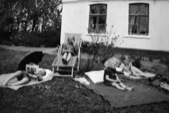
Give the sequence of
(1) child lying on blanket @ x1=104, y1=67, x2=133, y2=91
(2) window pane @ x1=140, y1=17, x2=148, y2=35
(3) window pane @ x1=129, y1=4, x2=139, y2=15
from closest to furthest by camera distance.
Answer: (1) child lying on blanket @ x1=104, y1=67, x2=133, y2=91 → (2) window pane @ x1=140, y1=17, x2=148, y2=35 → (3) window pane @ x1=129, y1=4, x2=139, y2=15

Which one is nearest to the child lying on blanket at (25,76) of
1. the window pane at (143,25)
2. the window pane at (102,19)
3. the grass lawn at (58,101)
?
the grass lawn at (58,101)

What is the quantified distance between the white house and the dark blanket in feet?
15.7

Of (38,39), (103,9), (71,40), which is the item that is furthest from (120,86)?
(38,39)

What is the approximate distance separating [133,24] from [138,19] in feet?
1.37

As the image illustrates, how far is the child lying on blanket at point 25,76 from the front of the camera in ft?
13.9

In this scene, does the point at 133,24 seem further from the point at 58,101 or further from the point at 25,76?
the point at 58,101

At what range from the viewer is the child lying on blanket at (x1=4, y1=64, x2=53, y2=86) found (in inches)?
166

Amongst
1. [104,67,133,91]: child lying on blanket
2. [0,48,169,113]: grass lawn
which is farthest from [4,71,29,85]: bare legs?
[104,67,133,91]: child lying on blanket

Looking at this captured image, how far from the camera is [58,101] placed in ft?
11.3

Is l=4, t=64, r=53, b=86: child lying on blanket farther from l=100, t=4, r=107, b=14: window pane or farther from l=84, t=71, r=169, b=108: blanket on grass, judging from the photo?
l=100, t=4, r=107, b=14: window pane

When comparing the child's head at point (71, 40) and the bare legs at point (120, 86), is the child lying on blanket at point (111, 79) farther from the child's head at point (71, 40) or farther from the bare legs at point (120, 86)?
the child's head at point (71, 40)

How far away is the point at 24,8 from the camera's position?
61.8 ft

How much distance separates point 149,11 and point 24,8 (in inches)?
569

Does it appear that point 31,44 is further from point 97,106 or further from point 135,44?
point 97,106
